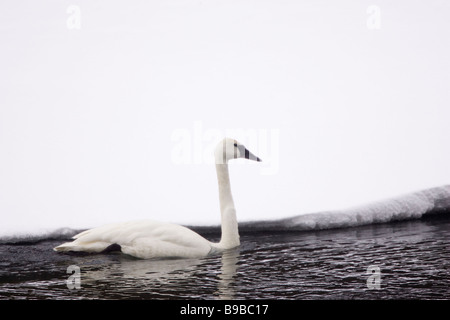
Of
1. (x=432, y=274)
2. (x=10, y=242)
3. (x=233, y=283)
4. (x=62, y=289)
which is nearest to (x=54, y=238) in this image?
(x=10, y=242)

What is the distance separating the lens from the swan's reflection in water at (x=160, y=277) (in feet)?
14.6

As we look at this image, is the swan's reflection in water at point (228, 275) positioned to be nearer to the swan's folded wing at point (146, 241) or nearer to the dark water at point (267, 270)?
the dark water at point (267, 270)

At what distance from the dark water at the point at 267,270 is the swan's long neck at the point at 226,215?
0.16 metres

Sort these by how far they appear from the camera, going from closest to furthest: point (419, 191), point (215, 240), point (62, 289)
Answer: point (62, 289) → point (215, 240) → point (419, 191)

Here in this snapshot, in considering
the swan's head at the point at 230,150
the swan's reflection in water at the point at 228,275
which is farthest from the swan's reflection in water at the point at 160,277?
the swan's head at the point at 230,150

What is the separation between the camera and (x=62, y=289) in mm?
4559

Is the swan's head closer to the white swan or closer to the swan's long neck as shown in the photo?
the swan's long neck

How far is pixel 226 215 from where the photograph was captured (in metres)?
6.46

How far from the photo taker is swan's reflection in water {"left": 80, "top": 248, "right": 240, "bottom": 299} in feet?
14.6

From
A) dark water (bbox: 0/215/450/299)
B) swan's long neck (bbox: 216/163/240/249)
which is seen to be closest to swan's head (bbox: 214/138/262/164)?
swan's long neck (bbox: 216/163/240/249)
